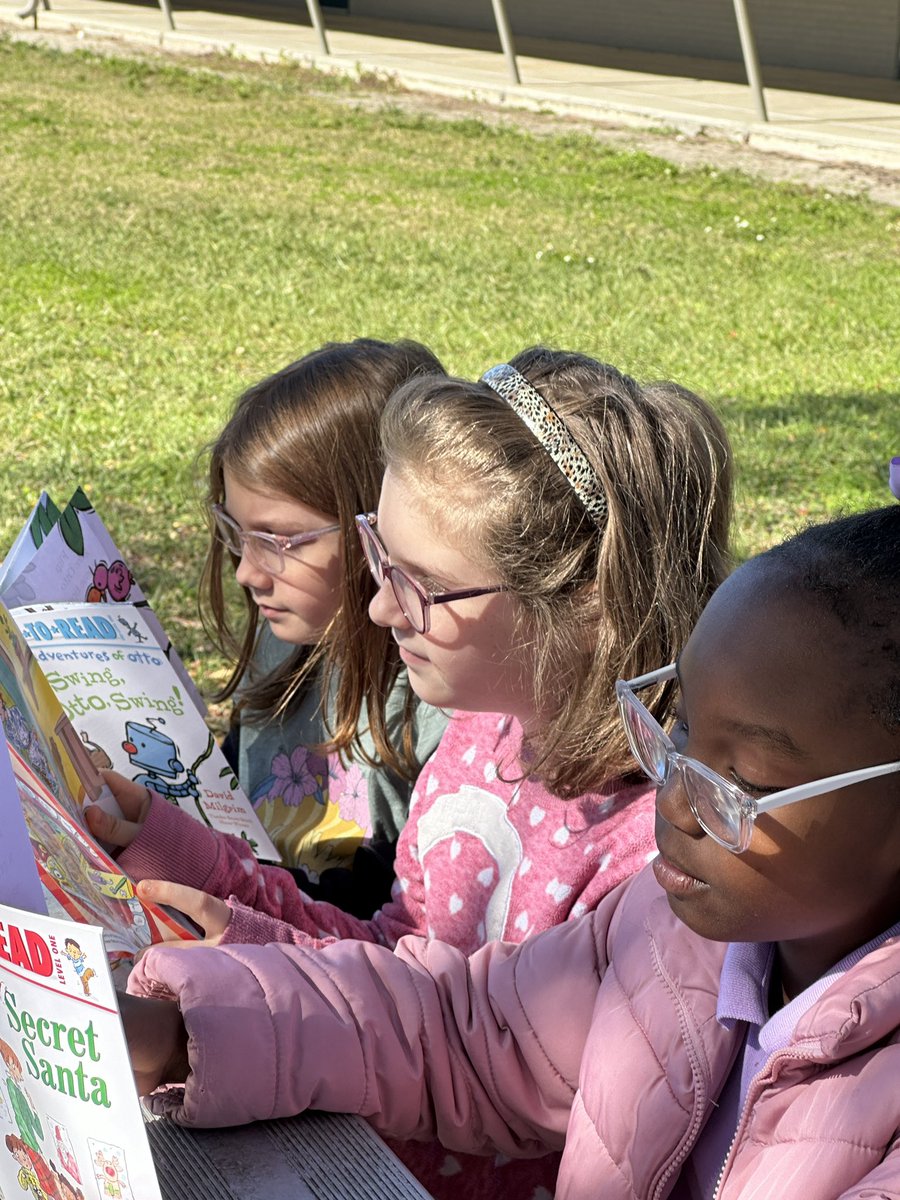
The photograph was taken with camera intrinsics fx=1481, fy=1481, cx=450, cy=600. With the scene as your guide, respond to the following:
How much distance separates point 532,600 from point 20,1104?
1.05m

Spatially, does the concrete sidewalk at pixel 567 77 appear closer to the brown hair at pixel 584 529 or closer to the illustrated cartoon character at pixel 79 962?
the brown hair at pixel 584 529

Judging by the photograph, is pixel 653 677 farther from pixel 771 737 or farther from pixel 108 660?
pixel 108 660

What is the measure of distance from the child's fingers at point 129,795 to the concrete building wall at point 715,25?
686 inches

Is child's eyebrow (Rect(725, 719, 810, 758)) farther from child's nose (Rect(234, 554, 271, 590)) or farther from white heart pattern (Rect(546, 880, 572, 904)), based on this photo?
child's nose (Rect(234, 554, 271, 590))

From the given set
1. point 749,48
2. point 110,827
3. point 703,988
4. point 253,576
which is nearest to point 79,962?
point 703,988

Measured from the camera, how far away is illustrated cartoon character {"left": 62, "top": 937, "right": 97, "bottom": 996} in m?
0.95

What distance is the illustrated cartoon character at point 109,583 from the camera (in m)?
1.95

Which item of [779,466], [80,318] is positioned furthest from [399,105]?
[779,466]

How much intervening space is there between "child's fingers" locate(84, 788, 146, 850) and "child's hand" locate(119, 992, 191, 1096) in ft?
1.81

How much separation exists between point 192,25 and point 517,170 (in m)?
9.97

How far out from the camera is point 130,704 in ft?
6.43

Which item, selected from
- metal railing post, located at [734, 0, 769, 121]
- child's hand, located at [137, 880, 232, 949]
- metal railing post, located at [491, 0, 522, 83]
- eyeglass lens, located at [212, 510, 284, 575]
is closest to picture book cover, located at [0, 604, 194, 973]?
child's hand, located at [137, 880, 232, 949]

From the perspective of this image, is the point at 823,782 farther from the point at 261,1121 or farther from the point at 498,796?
the point at 498,796

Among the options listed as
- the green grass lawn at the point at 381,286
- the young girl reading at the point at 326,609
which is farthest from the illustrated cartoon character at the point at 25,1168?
the green grass lawn at the point at 381,286
